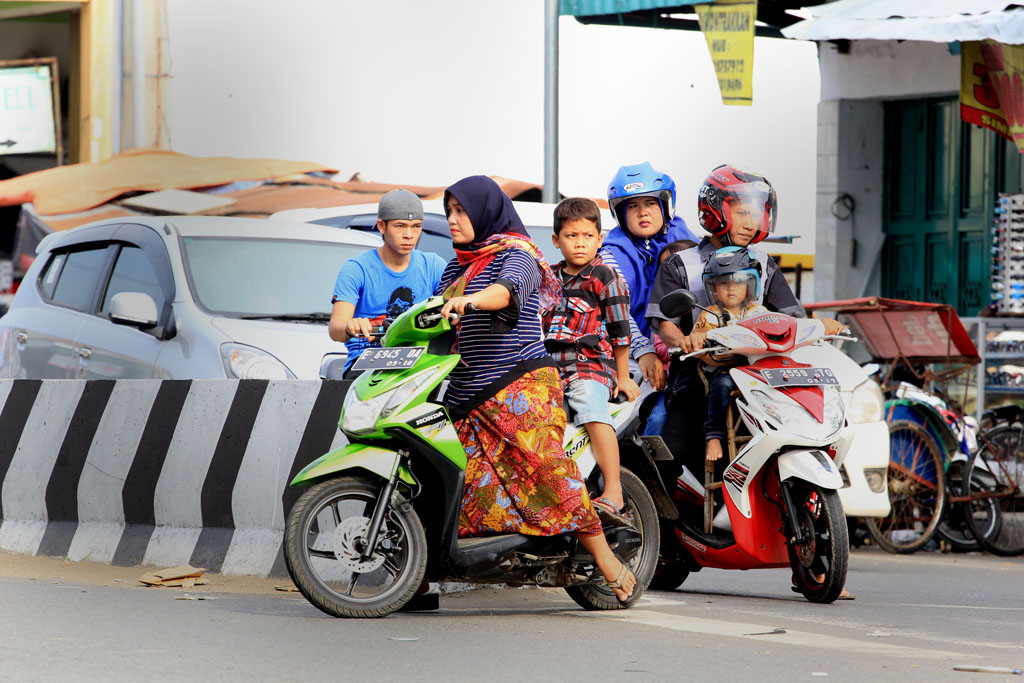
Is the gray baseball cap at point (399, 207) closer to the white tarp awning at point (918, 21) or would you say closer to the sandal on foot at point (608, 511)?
the sandal on foot at point (608, 511)

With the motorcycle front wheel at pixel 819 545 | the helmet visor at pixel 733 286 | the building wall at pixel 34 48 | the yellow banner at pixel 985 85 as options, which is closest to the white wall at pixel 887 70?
the yellow banner at pixel 985 85

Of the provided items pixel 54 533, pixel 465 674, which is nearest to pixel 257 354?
pixel 54 533

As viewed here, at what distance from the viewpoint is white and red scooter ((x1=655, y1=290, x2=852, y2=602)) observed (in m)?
6.76

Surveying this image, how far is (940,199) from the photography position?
15.7 meters

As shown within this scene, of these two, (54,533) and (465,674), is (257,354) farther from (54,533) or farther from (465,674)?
(465,674)

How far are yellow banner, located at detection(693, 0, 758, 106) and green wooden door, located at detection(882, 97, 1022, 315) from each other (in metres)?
2.35

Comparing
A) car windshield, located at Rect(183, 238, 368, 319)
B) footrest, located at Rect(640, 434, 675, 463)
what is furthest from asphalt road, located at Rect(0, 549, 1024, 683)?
car windshield, located at Rect(183, 238, 368, 319)

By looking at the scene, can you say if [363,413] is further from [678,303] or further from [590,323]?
[678,303]

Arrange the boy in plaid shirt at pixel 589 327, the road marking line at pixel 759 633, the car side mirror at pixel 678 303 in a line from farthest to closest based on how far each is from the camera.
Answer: the car side mirror at pixel 678 303, the boy in plaid shirt at pixel 589 327, the road marking line at pixel 759 633

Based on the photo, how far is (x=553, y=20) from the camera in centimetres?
1257

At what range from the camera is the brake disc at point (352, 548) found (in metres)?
5.77

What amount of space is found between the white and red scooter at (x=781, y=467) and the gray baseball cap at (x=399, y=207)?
5.00ft

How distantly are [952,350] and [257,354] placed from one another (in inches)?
198

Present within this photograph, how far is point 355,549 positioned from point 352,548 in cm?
1
